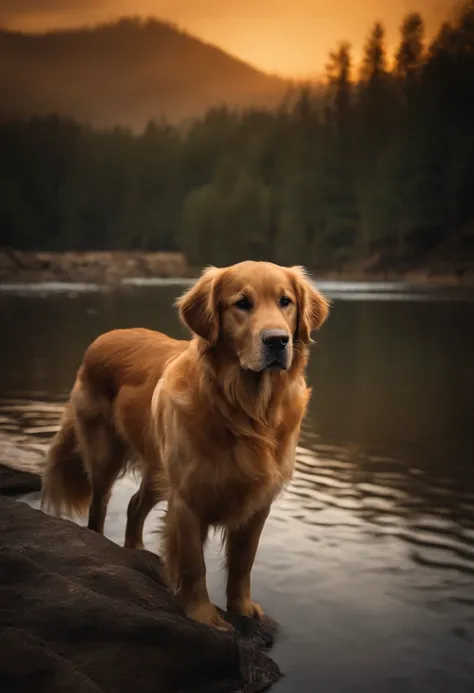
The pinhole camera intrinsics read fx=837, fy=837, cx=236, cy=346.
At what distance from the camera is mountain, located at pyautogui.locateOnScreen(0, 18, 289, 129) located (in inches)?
4272

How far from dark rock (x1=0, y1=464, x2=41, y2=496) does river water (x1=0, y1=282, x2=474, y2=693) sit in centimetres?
26

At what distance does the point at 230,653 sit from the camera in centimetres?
328

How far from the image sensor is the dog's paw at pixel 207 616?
12.3 ft

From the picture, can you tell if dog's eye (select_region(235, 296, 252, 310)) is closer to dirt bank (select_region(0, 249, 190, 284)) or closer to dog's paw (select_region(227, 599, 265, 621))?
dog's paw (select_region(227, 599, 265, 621))

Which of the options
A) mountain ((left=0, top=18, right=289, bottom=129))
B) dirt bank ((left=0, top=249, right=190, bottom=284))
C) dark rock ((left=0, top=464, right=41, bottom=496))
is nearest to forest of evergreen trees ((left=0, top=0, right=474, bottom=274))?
dirt bank ((left=0, top=249, right=190, bottom=284))

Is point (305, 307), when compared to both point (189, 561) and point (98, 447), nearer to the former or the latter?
point (189, 561)

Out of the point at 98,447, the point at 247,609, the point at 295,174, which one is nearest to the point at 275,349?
the point at 247,609

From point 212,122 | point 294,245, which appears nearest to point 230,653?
point 294,245

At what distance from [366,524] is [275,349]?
2.31m

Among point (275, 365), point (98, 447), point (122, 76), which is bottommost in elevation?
point (98, 447)

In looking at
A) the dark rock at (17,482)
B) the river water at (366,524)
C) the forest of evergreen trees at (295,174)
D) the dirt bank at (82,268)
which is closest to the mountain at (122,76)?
the forest of evergreen trees at (295,174)

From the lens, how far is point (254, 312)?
353 cm

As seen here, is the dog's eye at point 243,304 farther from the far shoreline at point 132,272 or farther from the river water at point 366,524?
the far shoreline at point 132,272

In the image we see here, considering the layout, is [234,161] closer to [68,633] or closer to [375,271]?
[375,271]
